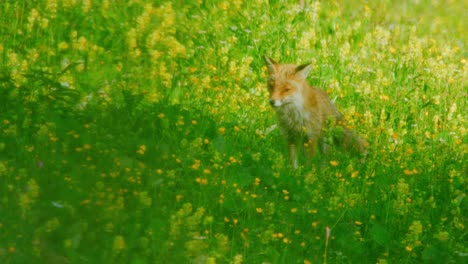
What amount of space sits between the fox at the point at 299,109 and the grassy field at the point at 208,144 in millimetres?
170

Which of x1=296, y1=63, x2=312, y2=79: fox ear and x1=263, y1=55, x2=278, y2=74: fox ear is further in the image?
x1=263, y1=55, x2=278, y2=74: fox ear

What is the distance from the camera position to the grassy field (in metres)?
4.52

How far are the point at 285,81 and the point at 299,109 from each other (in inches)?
13.5

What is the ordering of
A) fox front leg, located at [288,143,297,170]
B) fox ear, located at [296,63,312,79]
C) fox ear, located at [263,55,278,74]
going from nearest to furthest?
fox front leg, located at [288,143,297,170]
fox ear, located at [296,63,312,79]
fox ear, located at [263,55,278,74]

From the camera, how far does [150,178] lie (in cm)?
512

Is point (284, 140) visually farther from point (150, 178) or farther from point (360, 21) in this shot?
point (360, 21)

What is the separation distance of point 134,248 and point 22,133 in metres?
1.67

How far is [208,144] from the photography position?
6.64 metres

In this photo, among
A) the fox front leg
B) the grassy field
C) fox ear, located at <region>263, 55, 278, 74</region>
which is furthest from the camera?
fox ear, located at <region>263, 55, 278, 74</region>

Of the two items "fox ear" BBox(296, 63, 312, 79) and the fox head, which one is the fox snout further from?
"fox ear" BBox(296, 63, 312, 79)

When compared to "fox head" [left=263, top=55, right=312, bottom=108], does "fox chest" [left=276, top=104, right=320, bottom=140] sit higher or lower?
lower

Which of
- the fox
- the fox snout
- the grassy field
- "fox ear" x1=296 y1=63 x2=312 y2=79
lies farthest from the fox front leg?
"fox ear" x1=296 y1=63 x2=312 y2=79

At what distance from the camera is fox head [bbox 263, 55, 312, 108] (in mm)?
7582

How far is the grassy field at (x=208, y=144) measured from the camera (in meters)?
4.52
